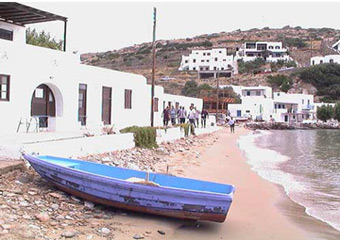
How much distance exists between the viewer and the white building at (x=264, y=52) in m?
114

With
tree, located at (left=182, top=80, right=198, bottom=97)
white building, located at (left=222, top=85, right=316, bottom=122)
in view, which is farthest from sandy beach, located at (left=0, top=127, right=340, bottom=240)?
tree, located at (left=182, top=80, right=198, bottom=97)

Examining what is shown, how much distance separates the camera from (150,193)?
757cm

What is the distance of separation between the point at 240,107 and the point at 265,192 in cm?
5731

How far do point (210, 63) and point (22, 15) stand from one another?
301 feet

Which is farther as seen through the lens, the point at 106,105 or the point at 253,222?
the point at 106,105

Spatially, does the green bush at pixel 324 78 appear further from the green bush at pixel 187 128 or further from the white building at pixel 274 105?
the green bush at pixel 187 128

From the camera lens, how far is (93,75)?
19.8m

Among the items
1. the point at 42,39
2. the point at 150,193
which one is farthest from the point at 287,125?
the point at 150,193

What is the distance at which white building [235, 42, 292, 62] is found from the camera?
4493 inches

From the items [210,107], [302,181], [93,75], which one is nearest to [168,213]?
[302,181]

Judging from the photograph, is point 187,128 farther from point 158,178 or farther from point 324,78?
point 324,78

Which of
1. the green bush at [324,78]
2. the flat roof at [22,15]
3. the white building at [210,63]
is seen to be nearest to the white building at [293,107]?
the green bush at [324,78]

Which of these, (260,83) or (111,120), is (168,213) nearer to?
(111,120)

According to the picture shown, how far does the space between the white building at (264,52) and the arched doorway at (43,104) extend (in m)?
99.6
